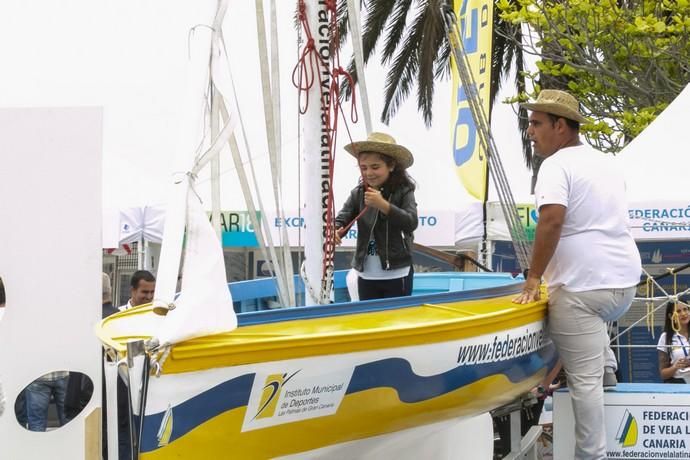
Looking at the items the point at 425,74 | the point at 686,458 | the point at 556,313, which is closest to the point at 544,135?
the point at 556,313

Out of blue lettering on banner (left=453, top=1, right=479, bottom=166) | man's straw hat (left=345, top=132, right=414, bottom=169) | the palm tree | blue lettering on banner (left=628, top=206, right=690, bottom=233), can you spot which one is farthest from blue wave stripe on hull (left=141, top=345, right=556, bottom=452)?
the palm tree

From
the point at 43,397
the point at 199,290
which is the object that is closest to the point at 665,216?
the point at 199,290

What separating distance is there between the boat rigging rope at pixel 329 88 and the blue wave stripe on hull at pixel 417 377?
1017mm

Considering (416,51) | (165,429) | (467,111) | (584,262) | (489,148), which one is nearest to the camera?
(165,429)

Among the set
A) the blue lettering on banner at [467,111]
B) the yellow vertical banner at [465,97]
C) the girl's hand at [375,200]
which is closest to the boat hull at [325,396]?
the girl's hand at [375,200]

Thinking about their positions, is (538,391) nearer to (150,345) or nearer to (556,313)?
(556,313)

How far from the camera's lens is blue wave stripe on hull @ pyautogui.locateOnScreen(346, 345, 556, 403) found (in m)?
3.95

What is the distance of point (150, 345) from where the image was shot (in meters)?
3.34

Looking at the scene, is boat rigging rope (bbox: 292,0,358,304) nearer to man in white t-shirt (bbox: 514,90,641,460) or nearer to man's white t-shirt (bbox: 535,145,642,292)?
man in white t-shirt (bbox: 514,90,641,460)

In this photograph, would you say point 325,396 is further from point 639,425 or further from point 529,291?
point 639,425

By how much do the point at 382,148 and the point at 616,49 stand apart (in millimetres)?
6179

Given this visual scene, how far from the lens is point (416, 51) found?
691 inches

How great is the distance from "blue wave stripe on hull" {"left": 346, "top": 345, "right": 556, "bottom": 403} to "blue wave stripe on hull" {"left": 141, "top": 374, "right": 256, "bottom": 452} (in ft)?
1.67

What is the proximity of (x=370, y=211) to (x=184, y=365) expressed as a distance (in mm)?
→ 2225
